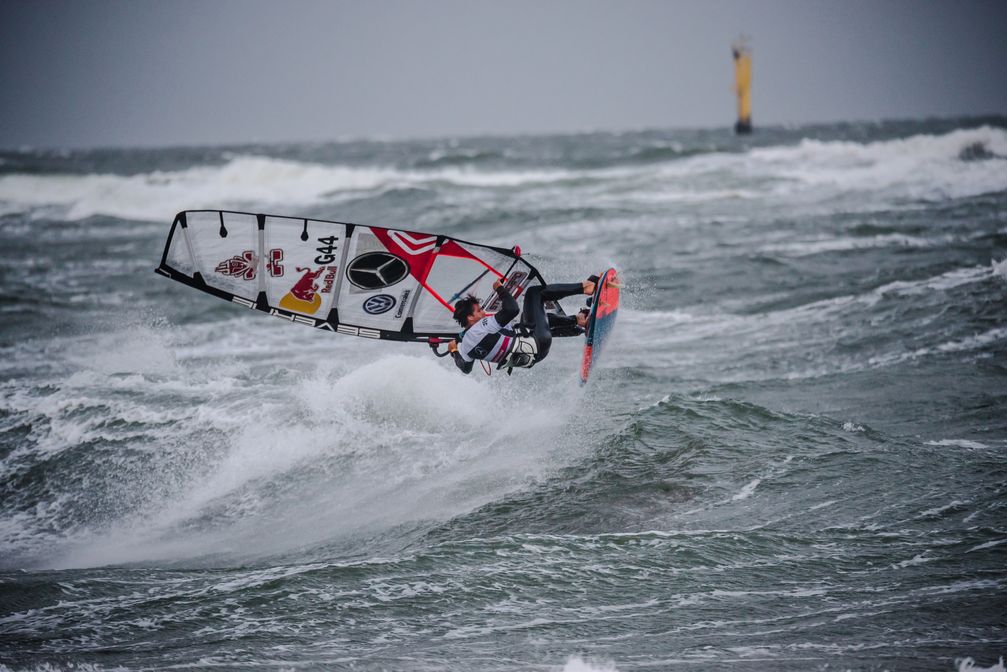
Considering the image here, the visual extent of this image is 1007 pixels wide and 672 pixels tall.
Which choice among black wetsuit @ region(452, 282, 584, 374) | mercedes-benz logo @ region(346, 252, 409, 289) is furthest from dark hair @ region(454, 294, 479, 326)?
mercedes-benz logo @ region(346, 252, 409, 289)

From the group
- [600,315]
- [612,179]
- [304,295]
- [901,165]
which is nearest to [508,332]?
[600,315]

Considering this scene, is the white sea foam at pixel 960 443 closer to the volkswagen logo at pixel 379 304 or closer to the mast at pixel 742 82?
the volkswagen logo at pixel 379 304

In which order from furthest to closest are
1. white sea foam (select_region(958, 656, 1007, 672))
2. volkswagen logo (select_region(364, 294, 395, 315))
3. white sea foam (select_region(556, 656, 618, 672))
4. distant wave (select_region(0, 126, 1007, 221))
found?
1. distant wave (select_region(0, 126, 1007, 221))
2. volkswagen logo (select_region(364, 294, 395, 315))
3. white sea foam (select_region(556, 656, 618, 672))
4. white sea foam (select_region(958, 656, 1007, 672))

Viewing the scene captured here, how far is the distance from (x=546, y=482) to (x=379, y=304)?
297 cm

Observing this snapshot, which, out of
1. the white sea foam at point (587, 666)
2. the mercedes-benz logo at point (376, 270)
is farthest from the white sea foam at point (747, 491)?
the mercedes-benz logo at point (376, 270)

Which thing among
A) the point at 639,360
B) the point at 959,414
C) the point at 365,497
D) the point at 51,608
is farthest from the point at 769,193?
the point at 51,608

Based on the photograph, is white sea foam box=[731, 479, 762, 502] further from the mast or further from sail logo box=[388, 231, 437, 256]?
the mast

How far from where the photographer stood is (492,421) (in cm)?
1115

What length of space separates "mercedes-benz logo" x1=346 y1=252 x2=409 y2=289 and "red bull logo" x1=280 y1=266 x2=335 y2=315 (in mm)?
258

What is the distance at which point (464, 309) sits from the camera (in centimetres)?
985

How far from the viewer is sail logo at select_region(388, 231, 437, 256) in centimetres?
1041

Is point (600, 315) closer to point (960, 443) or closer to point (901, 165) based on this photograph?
point (960, 443)

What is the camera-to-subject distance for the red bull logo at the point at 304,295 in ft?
34.3

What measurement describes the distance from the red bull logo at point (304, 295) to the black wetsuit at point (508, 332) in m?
1.95
